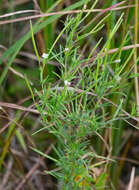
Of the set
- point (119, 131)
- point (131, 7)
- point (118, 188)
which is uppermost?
point (131, 7)

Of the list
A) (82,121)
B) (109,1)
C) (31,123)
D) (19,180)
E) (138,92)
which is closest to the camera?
(82,121)

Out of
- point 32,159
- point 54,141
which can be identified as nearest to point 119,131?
point 54,141

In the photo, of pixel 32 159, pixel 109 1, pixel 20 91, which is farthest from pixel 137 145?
pixel 109 1

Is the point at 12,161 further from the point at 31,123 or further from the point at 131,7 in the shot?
the point at 131,7

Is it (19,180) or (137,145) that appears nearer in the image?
(19,180)

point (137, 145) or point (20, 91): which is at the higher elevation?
point (20, 91)

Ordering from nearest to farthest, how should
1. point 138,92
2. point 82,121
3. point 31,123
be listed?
point 82,121
point 138,92
point 31,123

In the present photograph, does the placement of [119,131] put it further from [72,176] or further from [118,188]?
[72,176]
